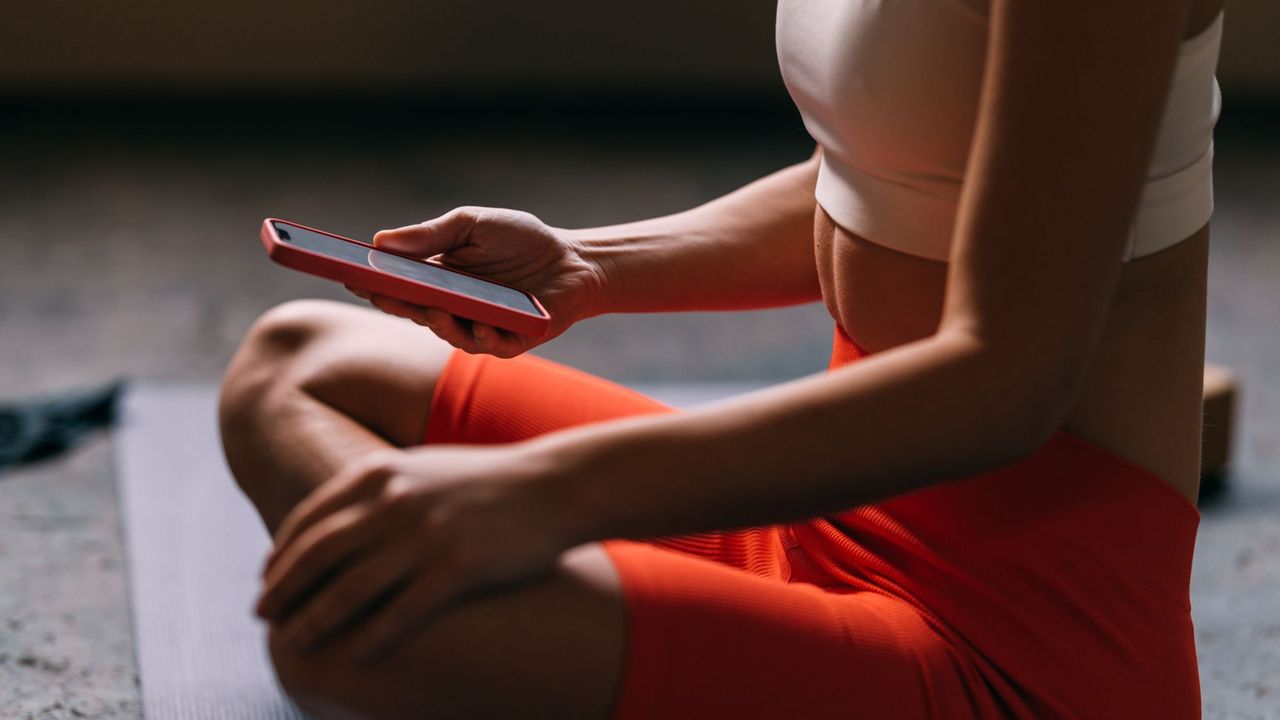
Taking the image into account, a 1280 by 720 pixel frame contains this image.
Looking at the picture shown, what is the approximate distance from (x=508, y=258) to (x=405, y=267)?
108 millimetres

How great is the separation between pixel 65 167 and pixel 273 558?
2.86 metres

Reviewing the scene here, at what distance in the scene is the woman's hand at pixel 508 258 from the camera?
861 mm

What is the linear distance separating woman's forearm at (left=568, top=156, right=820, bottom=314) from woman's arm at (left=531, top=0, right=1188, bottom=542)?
38 centimetres

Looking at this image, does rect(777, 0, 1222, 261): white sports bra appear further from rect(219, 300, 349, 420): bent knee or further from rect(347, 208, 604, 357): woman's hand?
rect(219, 300, 349, 420): bent knee

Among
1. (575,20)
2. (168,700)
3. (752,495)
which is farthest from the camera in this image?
(575,20)

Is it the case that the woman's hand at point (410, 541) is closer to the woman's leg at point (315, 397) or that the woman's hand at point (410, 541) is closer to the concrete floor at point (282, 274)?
the woman's leg at point (315, 397)

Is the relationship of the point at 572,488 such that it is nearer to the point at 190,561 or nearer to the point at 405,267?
the point at 405,267

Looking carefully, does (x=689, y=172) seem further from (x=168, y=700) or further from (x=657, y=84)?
(x=168, y=700)

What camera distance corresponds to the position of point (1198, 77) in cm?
70

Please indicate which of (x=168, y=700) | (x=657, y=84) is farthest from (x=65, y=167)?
(x=168, y=700)

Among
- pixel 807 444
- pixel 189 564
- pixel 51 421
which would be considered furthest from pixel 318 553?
pixel 51 421

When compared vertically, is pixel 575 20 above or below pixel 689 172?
above

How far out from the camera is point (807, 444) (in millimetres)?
609

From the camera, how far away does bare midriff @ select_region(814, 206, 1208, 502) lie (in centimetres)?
73
